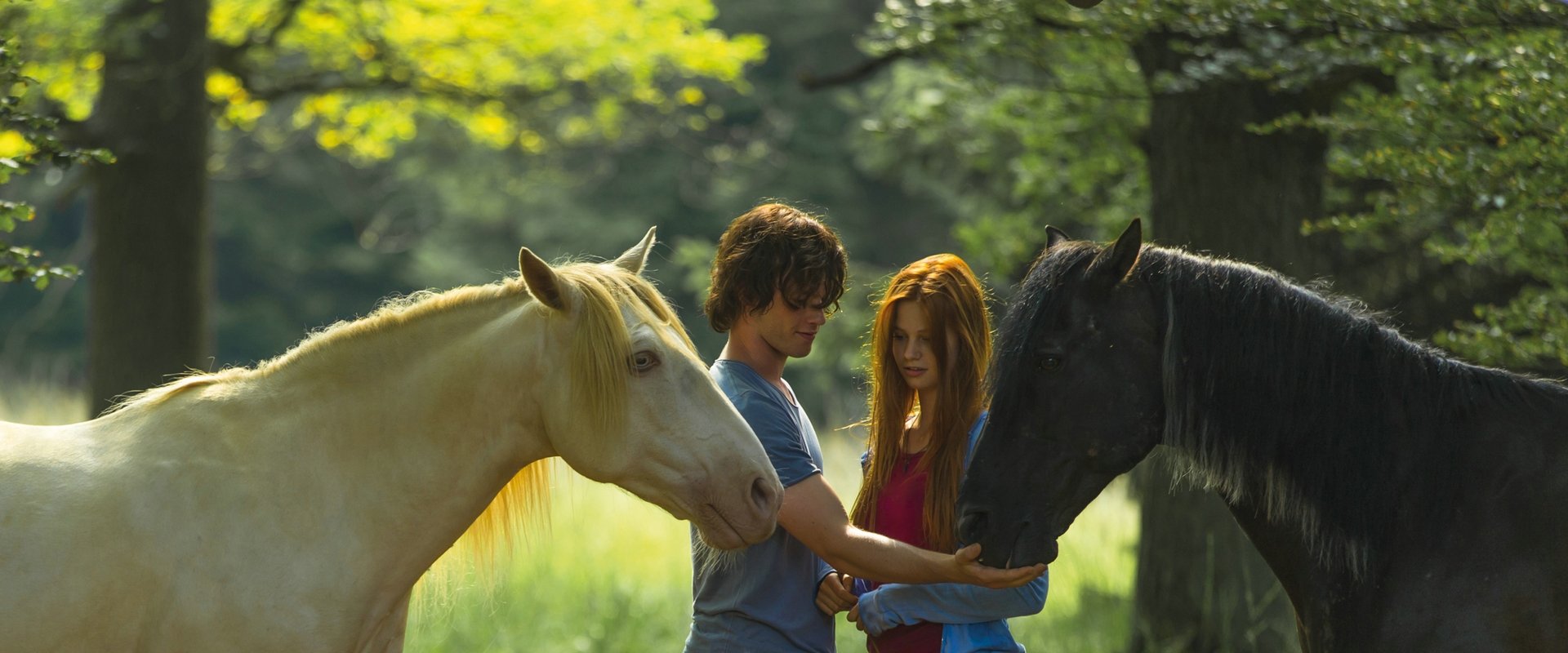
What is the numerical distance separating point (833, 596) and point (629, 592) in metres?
5.02

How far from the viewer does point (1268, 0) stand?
15.1 ft

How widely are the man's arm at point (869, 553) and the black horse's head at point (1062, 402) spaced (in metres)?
0.07

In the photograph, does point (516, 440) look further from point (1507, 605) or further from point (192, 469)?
point (1507, 605)

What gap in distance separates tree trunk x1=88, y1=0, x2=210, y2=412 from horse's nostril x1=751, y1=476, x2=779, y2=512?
5.09m

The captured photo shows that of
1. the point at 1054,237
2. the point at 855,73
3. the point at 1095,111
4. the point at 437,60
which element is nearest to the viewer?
the point at 1054,237

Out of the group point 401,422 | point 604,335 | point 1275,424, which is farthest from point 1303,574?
point 401,422

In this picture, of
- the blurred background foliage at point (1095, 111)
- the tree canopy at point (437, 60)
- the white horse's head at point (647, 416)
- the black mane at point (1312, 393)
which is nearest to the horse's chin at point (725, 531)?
the white horse's head at point (647, 416)

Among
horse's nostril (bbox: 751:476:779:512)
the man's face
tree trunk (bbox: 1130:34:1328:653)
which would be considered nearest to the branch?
tree trunk (bbox: 1130:34:1328:653)

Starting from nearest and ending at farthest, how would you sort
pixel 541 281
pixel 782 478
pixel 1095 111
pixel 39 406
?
pixel 541 281, pixel 782 478, pixel 1095 111, pixel 39 406

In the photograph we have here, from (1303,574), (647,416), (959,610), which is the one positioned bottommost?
(1303,574)

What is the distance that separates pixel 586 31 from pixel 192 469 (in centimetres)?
733

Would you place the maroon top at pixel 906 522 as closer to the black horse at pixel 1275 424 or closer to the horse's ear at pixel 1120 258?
the black horse at pixel 1275 424

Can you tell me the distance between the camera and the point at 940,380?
2857mm

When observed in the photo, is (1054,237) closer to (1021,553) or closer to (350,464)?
(1021,553)
